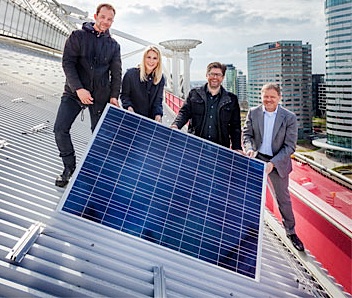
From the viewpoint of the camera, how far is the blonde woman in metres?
4.38

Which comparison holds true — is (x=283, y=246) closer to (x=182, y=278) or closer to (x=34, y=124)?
(x=182, y=278)

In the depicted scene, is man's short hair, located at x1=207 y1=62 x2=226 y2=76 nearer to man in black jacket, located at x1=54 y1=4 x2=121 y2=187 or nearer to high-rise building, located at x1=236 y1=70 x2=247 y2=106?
man in black jacket, located at x1=54 y1=4 x2=121 y2=187

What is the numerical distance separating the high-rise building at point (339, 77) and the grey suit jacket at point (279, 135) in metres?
66.8

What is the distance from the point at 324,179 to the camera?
31.8 ft

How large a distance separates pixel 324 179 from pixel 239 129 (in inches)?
247

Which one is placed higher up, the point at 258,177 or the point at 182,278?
the point at 258,177

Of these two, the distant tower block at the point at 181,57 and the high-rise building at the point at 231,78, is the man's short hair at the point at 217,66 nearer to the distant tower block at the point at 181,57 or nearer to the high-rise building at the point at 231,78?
the distant tower block at the point at 181,57

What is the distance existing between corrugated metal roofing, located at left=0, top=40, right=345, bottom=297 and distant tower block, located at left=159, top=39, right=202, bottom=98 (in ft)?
97.3

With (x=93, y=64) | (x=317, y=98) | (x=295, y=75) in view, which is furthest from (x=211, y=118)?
(x=317, y=98)

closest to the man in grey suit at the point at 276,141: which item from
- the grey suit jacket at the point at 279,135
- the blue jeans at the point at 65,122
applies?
the grey suit jacket at the point at 279,135

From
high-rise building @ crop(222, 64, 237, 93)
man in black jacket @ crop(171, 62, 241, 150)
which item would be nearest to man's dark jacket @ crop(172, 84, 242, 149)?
man in black jacket @ crop(171, 62, 241, 150)

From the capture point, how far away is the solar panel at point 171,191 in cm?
273

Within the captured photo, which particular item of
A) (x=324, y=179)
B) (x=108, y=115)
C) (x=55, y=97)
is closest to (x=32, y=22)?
(x=55, y=97)

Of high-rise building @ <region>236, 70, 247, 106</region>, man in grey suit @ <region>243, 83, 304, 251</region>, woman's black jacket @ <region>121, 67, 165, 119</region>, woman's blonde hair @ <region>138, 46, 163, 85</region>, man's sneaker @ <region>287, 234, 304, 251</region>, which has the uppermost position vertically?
high-rise building @ <region>236, 70, 247, 106</region>
